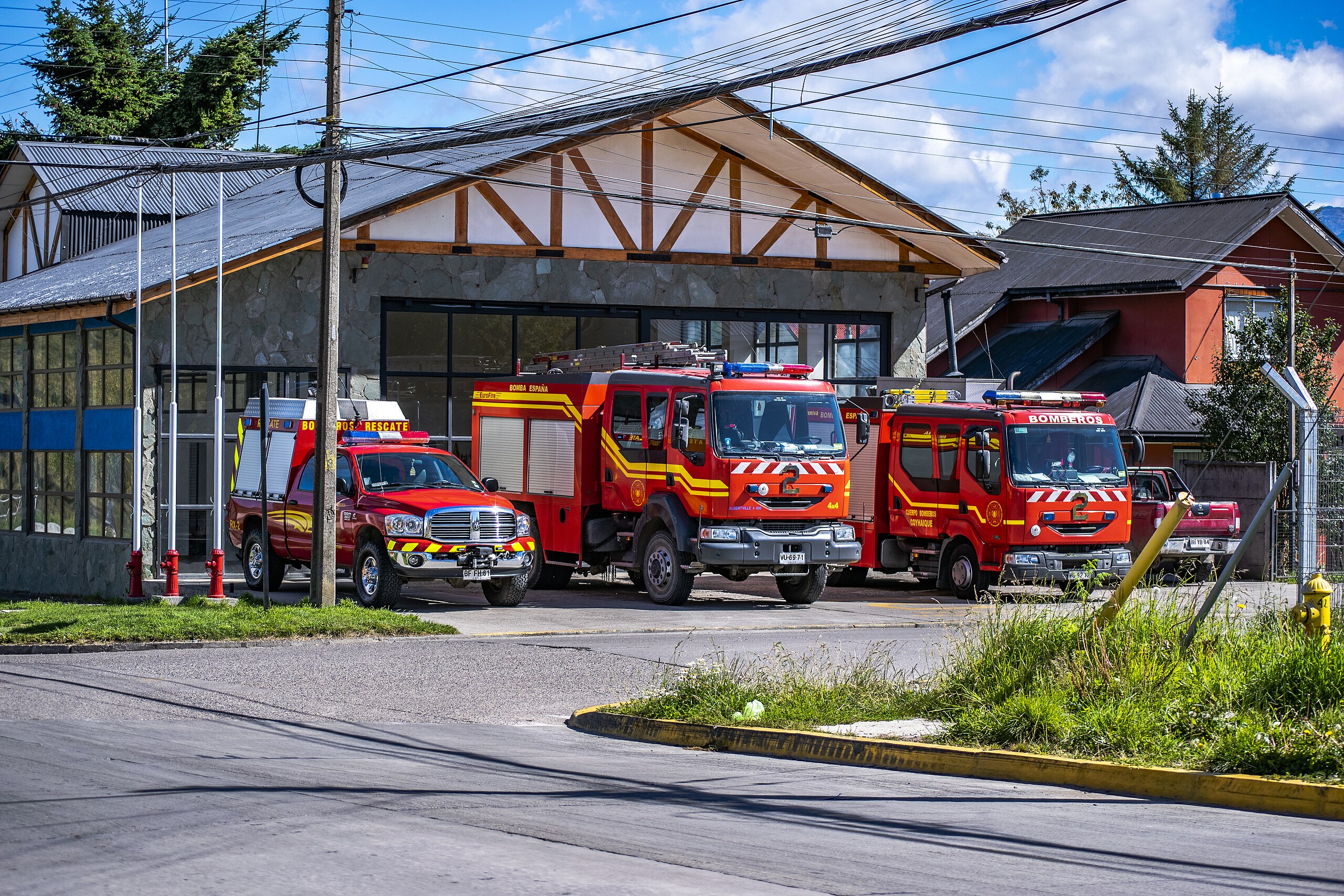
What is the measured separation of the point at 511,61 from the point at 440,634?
23.9 feet

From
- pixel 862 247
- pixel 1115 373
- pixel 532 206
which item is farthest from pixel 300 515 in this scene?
pixel 1115 373

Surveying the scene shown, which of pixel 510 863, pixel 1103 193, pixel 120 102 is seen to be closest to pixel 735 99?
pixel 510 863

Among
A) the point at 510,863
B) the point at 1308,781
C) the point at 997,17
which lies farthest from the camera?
the point at 997,17

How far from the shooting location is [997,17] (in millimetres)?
13023

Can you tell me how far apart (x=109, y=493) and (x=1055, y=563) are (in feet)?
51.8

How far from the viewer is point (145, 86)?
6022cm

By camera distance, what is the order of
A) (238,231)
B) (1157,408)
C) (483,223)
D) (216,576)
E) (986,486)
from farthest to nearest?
(1157,408) → (238,231) → (483,223) → (986,486) → (216,576)

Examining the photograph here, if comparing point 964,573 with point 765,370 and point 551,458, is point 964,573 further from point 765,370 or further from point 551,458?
point 551,458

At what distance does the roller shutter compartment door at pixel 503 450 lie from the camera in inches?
948

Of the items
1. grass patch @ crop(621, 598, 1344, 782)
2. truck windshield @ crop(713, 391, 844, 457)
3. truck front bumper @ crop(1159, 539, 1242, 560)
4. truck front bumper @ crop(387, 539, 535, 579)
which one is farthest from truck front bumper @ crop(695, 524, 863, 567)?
grass patch @ crop(621, 598, 1344, 782)

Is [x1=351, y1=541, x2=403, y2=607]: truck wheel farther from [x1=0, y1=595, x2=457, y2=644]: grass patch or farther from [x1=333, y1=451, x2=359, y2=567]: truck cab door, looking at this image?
[x1=0, y1=595, x2=457, y2=644]: grass patch

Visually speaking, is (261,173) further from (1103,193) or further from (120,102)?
(1103,193)

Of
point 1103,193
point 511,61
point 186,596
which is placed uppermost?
point 1103,193

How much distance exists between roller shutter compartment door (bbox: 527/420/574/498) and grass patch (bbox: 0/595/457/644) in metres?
4.87
